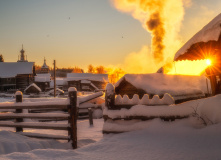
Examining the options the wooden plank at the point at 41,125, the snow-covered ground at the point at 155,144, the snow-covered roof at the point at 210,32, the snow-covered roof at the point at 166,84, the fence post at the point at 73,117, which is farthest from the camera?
the snow-covered roof at the point at 166,84

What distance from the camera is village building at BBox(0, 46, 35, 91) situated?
43.5 metres

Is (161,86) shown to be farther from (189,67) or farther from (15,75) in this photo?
(15,75)

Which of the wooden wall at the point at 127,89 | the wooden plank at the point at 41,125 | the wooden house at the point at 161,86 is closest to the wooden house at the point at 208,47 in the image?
the wooden plank at the point at 41,125

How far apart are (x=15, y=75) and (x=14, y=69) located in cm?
205

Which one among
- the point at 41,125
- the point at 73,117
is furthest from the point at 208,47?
the point at 41,125

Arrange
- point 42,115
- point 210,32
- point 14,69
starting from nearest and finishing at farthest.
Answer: point 210,32
point 42,115
point 14,69

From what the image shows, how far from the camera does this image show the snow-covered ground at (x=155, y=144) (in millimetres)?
3381

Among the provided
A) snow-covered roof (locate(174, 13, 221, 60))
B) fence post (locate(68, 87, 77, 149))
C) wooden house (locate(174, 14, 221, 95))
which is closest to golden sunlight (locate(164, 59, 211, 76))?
wooden house (locate(174, 14, 221, 95))

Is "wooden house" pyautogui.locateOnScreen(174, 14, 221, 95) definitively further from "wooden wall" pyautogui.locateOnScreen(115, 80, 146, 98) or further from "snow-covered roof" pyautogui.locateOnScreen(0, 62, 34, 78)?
"snow-covered roof" pyautogui.locateOnScreen(0, 62, 34, 78)

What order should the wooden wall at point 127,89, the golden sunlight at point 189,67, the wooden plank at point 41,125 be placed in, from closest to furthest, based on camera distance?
the wooden plank at point 41,125 < the wooden wall at point 127,89 < the golden sunlight at point 189,67

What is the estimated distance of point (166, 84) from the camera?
15.7m

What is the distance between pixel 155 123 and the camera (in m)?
4.60

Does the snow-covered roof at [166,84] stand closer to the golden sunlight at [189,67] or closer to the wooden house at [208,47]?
the wooden house at [208,47]

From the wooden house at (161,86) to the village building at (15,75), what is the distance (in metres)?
33.8
